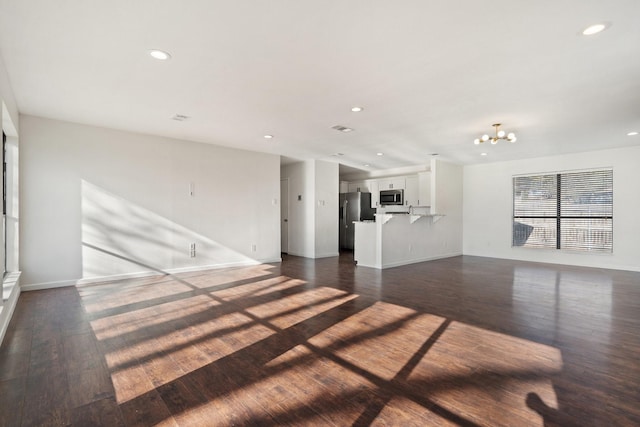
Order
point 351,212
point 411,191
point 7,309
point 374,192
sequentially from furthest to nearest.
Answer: point 351,212 → point 374,192 → point 411,191 → point 7,309

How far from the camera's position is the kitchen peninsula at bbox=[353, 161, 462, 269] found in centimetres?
691

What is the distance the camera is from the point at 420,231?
793cm

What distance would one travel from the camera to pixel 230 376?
2.30 metres

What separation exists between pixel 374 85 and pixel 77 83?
3.22 metres

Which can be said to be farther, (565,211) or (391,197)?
Result: (391,197)

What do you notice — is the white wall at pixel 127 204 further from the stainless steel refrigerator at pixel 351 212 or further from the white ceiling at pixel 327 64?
the stainless steel refrigerator at pixel 351 212

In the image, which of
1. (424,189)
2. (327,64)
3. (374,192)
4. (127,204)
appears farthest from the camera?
(374,192)

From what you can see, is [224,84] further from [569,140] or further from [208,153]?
[569,140]

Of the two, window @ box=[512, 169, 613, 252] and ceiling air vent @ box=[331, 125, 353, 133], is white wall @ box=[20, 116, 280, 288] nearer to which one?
ceiling air vent @ box=[331, 125, 353, 133]

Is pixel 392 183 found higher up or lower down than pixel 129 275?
higher up

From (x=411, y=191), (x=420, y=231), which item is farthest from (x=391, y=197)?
(x=420, y=231)

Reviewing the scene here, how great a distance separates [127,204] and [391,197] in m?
6.45

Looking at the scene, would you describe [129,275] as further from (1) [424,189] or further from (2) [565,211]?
(2) [565,211]

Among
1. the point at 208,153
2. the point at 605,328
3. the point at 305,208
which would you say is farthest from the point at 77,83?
the point at 605,328
